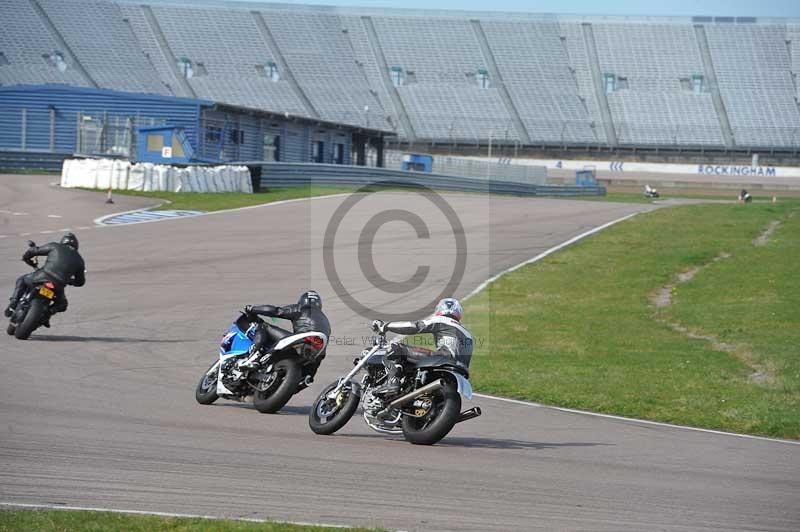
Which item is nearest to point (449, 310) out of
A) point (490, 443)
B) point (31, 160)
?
point (490, 443)

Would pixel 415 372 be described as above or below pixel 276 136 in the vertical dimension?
below

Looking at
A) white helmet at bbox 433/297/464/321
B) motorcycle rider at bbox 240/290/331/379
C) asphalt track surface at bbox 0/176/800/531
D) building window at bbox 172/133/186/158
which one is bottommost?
asphalt track surface at bbox 0/176/800/531

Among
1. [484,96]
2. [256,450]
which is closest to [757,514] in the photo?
[256,450]

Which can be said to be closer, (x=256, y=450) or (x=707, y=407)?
(x=256, y=450)

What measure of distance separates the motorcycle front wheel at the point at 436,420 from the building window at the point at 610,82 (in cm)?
7292

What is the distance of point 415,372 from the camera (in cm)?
930

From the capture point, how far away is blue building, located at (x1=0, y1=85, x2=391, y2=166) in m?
43.7

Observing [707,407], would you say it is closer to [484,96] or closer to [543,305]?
[543,305]

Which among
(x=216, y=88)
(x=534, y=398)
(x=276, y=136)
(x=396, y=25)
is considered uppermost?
(x=396, y=25)

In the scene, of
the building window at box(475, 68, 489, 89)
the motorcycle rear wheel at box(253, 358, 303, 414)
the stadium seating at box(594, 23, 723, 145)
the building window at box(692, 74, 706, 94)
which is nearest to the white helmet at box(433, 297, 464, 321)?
the motorcycle rear wheel at box(253, 358, 303, 414)

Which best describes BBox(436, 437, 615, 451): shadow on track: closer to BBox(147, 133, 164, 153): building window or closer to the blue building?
the blue building

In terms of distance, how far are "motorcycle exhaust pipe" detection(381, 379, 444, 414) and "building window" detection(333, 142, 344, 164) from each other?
52.8 m

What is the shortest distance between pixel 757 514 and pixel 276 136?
5100 centimetres

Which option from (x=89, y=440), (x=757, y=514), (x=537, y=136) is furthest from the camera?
(x=537, y=136)
